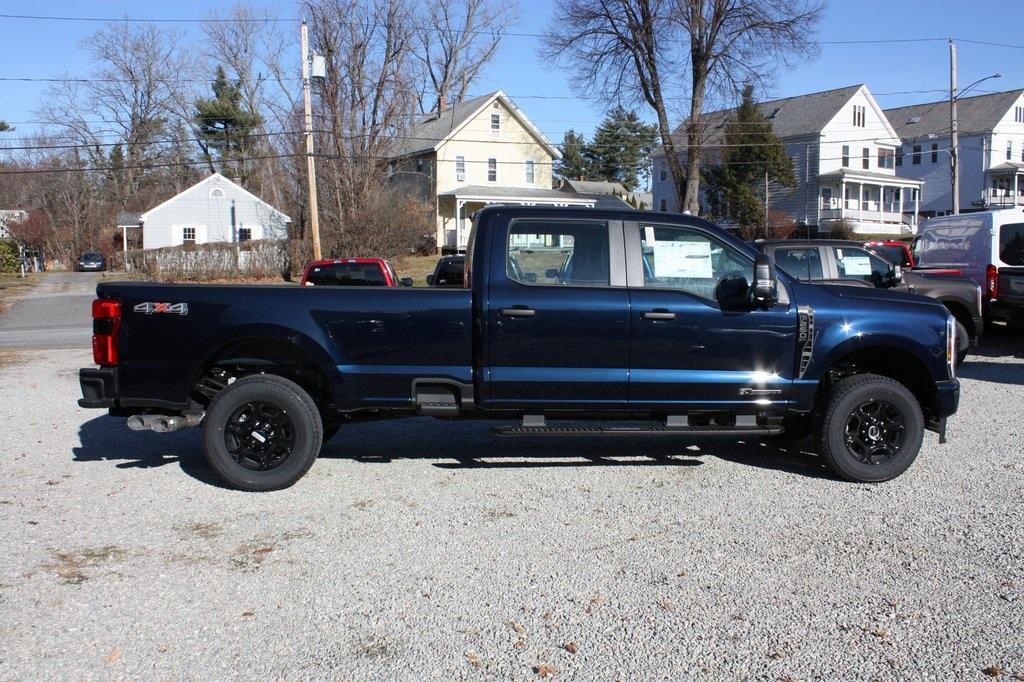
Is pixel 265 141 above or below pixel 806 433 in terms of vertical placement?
above

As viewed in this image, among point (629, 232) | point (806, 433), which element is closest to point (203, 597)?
point (629, 232)

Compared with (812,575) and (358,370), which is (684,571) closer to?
(812,575)

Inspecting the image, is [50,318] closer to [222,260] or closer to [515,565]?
[222,260]

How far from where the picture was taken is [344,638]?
411cm

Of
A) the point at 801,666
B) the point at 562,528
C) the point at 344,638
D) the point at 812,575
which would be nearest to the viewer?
the point at 801,666

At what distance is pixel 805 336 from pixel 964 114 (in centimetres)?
6396

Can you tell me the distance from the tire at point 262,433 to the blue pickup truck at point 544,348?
1 cm

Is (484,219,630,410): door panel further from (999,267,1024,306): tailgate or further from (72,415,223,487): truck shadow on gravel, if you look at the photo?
(999,267,1024,306): tailgate

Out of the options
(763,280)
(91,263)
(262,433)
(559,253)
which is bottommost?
(262,433)

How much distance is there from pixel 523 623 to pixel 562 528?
4.65ft

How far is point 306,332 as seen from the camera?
6277 mm

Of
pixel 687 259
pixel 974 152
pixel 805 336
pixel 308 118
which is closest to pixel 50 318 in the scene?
pixel 308 118

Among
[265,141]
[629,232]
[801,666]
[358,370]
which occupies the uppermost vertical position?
[265,141]

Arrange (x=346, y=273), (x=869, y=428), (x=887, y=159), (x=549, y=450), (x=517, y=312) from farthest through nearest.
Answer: (x=887, y=159), (x=346, y=273), (x=549, y=450), (x=869, y=428), (x=517, y=312)
